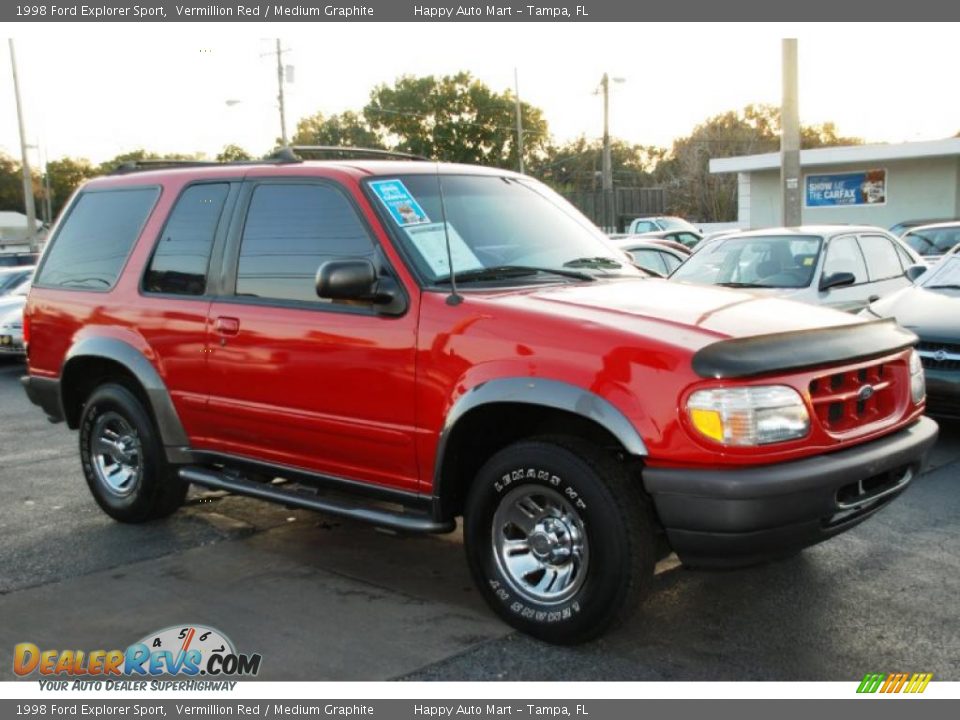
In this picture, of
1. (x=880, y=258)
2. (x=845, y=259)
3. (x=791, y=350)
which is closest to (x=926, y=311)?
(x=845, y=259)

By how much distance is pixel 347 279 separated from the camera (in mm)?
4270

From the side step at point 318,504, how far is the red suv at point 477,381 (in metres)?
0.02

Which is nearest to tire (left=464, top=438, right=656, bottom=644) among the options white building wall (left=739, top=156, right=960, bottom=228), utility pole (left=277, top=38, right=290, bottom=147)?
white building wall (left=739, top=156, right=960, bottom=228)

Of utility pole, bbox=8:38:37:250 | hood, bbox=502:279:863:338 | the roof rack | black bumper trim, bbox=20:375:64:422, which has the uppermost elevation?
utility pole, bbox=8:38:37:250

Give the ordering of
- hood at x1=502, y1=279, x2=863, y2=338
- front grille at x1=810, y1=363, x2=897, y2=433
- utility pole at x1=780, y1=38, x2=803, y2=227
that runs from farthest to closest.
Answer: utility pole at x1=780, y1=38, x2=803, y2=227
hood at x1=502, y1=279, x2=863, y2=338
front grille at x1=810, y1=363, x2=897, y2=433

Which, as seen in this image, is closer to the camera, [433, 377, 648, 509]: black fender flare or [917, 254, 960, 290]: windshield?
[433, 377, 648, 509]: black fender flare

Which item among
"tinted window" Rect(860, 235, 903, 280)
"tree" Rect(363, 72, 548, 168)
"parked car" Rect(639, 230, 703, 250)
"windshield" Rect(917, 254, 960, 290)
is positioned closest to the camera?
"windshield" Rect(917, 254, 960, 290)

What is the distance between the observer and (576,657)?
12.9 feet

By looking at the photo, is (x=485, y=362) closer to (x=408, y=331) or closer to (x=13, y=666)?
(x=408, y=331)

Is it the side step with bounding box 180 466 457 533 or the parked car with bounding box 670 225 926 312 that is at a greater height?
the parked car with bounding box 670 225 926 312

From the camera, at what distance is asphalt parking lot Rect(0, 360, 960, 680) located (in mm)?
3896

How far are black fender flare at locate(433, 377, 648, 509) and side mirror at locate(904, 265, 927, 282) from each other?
698 cm

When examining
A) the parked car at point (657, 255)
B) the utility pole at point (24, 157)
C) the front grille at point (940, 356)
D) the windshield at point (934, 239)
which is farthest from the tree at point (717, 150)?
the front grille at point (940, 356)

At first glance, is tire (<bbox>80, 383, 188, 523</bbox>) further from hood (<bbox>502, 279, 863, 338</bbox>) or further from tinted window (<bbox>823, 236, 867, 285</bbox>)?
tinted window (<bbox>823, 236, 867, 285</bbox>)
